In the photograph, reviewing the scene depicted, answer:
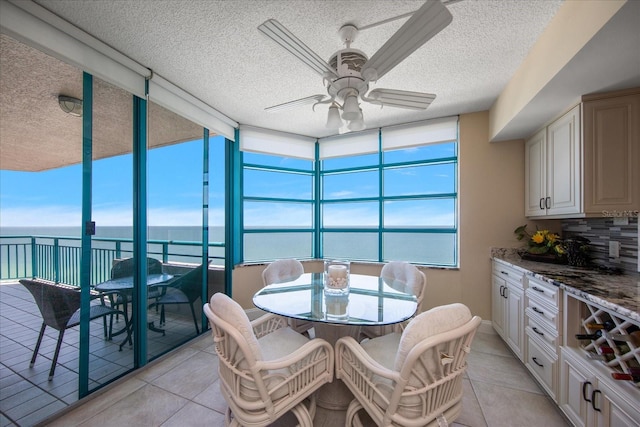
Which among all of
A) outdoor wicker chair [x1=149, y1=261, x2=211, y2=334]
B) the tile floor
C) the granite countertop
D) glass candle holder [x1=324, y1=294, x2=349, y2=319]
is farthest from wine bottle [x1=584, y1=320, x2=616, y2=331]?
outdoor wicker chair [x1=149, y1=261, x2=211, y2=334]

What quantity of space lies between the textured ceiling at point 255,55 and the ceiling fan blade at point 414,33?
0.26 m

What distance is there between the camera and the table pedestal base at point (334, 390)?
69.9 inches

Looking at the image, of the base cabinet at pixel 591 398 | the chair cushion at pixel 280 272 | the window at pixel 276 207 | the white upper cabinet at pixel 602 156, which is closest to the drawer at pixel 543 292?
the base cabinet at pixel 591 398

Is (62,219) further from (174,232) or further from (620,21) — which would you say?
(620,21)

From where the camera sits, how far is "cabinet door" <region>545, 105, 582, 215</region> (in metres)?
1.94

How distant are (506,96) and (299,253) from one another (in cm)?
324

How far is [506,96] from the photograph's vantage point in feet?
8.10

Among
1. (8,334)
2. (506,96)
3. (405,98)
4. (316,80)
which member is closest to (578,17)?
(405,98)

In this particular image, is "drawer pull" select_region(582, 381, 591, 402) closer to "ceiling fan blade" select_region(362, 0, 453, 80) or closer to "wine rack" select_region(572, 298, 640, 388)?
"wine rack" select_region(572, 298, 640, 388)

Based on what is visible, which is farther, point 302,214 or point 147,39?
point 302,214

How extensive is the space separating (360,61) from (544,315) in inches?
87.6

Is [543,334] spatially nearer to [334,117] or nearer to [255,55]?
[334,117]

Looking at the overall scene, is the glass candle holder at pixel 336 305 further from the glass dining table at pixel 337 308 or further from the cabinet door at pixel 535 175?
the cabinet door at pixel 535 175

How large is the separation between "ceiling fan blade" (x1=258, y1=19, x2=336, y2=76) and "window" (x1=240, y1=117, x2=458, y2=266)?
2347mm
